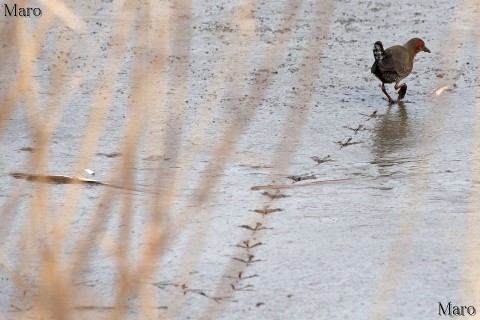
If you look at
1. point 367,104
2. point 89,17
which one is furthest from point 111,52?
point 367,104

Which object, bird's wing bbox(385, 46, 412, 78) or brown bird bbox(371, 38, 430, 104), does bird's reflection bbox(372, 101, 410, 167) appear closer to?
brown bird bbox(371, 38, 430, 104)

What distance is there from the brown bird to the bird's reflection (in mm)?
203

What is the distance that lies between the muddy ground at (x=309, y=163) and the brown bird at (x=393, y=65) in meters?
0.18

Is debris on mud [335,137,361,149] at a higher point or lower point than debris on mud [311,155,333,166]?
lower

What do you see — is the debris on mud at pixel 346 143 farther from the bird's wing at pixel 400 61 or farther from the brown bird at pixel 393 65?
the bird's wing at pixel 400 61

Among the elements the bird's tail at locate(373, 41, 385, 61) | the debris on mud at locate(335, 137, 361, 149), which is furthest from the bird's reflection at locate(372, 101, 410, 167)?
the bird's tail at locate(373, 41, 385, 61)

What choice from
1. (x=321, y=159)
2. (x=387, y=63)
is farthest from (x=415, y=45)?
(x=321, y=159)

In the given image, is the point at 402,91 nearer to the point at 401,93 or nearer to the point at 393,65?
the point at 401,93

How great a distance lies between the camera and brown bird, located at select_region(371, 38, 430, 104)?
27.7ft

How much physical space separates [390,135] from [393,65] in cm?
121

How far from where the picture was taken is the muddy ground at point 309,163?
14.3ft

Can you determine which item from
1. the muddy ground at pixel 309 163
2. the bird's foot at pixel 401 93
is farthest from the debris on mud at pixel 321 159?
the bird's foot at pixel 401 93

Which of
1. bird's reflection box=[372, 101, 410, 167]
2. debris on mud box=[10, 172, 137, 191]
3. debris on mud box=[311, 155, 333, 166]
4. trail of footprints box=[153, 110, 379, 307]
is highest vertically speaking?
trail of footprints box=[153, 110, 379, 307]

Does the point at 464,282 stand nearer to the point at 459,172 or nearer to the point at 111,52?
the point at 459,172
